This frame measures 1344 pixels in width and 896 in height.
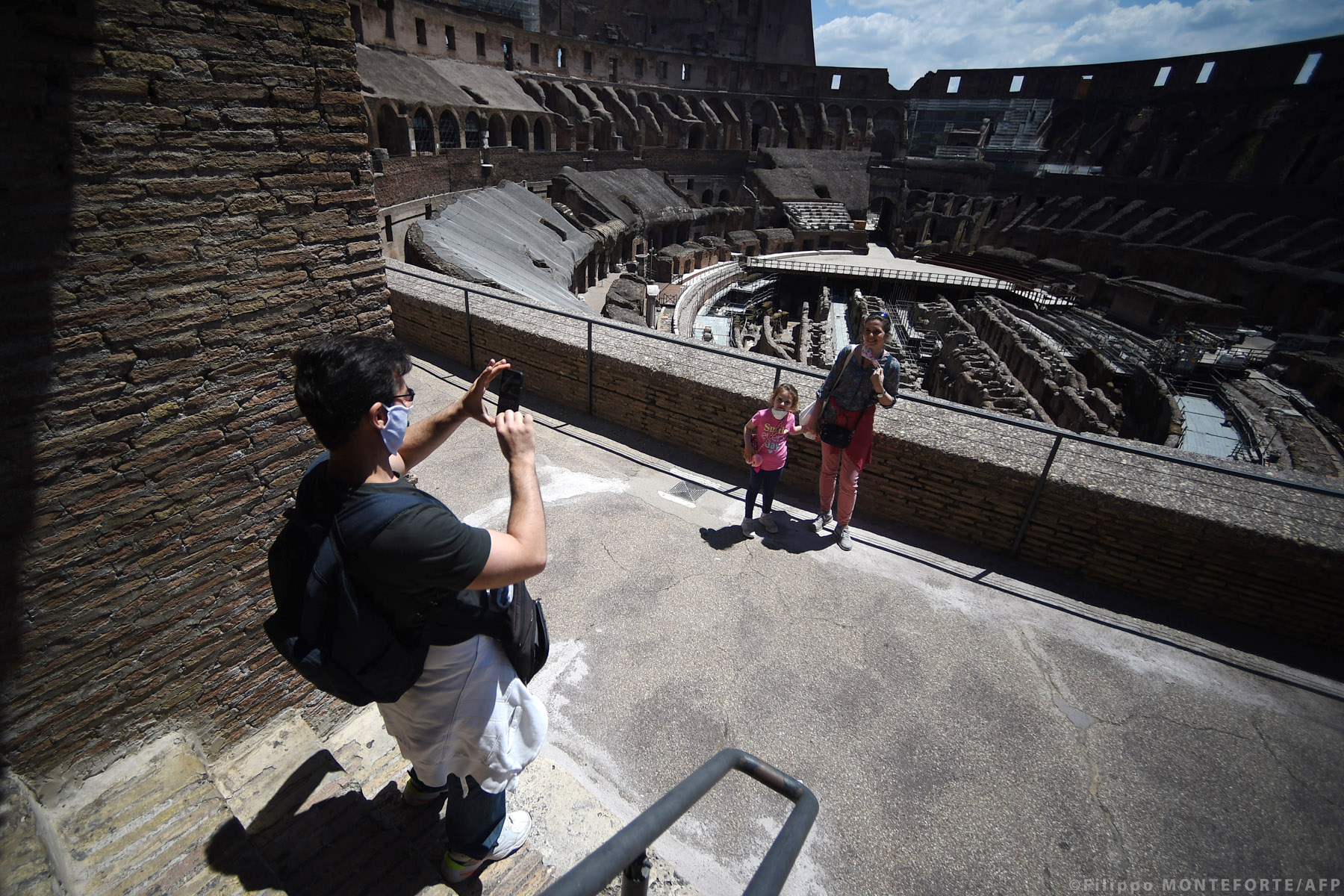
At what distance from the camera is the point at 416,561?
5.73 feet

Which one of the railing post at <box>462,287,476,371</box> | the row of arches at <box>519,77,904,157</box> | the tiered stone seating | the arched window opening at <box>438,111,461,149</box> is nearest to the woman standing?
the railing post at <box>462,287,476,371</box>

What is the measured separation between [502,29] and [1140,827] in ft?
137

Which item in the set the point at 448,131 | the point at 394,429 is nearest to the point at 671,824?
the point at 394,429

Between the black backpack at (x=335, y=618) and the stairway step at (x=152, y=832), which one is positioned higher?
the black backpack at (x=335, y=618)

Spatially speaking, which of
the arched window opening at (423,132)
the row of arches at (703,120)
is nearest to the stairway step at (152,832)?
the arched window opening at (423,132)

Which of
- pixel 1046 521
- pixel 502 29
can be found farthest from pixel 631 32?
pixel 1046 521

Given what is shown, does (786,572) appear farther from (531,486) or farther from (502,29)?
(502,29)

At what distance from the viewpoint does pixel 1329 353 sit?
19.0m

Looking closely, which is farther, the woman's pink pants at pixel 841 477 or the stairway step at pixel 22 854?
the woman's pink pants at pixel 841 477

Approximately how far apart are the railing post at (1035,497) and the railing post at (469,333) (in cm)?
664

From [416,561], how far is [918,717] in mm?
3288

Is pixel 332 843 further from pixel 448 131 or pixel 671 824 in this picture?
pixel 448 131

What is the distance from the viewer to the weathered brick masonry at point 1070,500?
4.22m

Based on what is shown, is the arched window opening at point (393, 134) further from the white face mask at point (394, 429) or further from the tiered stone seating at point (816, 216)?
the tiered stone seating at point (816, 216)
